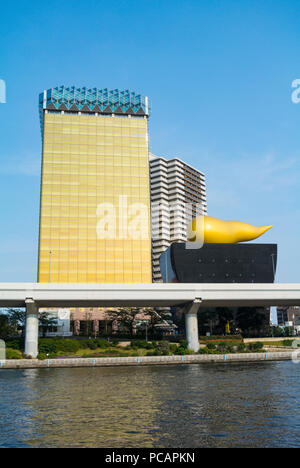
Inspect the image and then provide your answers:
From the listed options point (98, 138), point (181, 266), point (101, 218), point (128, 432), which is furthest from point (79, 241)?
point (128, 432)

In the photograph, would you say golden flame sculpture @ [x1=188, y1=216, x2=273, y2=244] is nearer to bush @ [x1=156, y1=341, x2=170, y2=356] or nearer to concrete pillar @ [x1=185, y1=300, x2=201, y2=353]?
concrete pillar @ [x1=185, y1=300, x2=201, y2=353]

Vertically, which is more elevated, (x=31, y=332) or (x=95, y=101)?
(x=95, y=101)

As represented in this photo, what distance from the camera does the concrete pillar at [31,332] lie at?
2406 inches

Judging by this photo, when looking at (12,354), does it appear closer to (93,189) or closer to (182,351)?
(182,351)

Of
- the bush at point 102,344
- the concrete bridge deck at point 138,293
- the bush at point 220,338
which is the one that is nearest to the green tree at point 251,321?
the bush at point 220,338

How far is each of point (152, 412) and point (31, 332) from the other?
4374cm

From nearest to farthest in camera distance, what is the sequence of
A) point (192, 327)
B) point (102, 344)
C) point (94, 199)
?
point (192, 327), point (102, 344), point (94, 199)

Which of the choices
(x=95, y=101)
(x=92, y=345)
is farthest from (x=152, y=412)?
(x=95, y=101)

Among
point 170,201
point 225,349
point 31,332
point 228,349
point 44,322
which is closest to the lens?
point 31,332

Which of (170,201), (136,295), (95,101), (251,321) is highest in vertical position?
(95,101)

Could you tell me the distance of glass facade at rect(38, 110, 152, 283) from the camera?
125 meters

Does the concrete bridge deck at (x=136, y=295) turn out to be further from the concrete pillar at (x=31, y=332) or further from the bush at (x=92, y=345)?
the bush at (x=92, y=345)

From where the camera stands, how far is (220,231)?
79938mm
